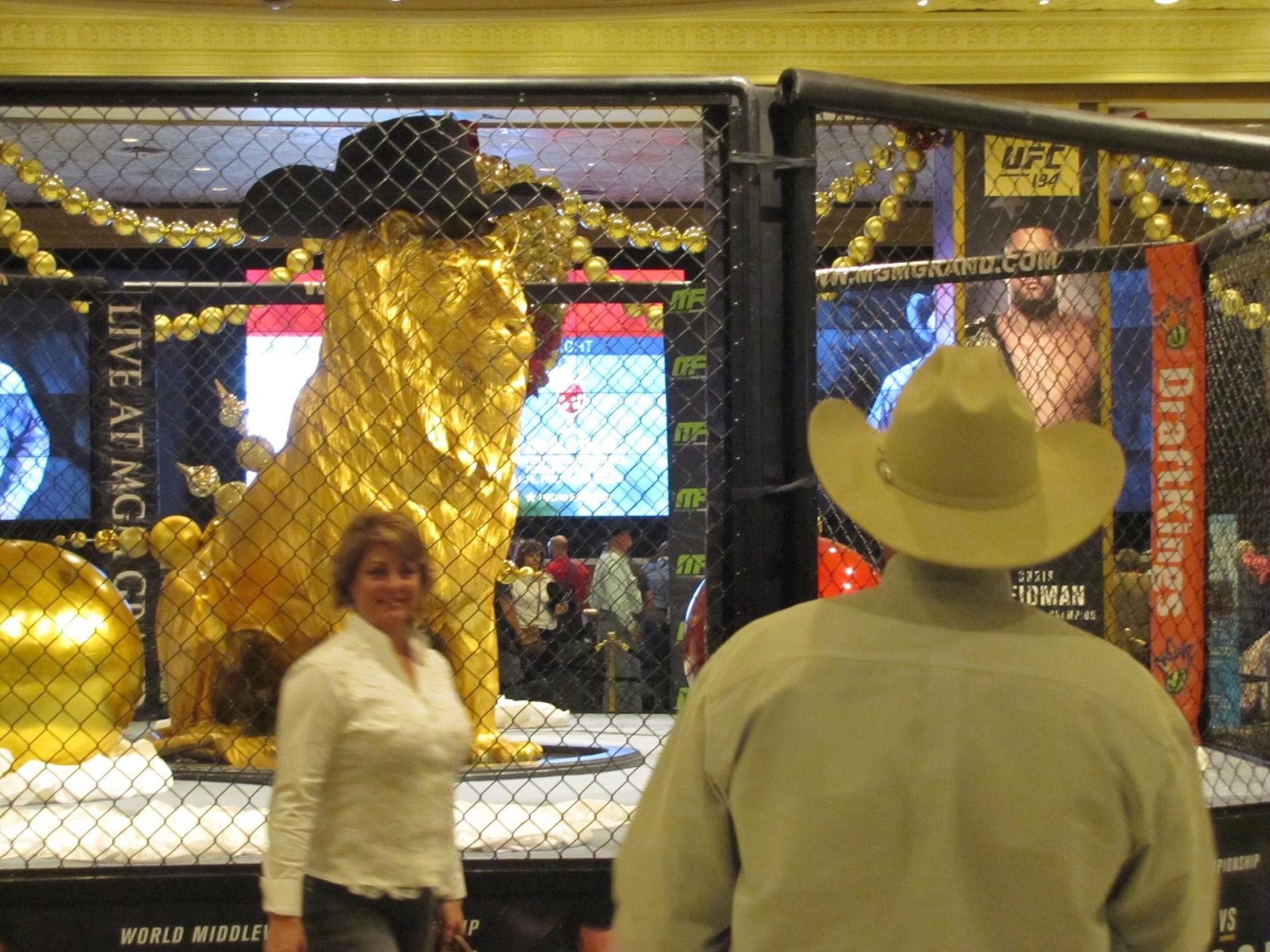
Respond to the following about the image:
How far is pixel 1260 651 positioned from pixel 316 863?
2.66 m

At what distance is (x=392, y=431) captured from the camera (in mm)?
3674

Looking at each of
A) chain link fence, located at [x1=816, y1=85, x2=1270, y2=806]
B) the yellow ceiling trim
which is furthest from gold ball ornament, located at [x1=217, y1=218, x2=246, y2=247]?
the yellow ceiling trim

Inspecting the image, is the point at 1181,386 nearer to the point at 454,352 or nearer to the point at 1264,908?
the point at 1264,908

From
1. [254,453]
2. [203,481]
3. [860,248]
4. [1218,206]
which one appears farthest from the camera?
[203,481]

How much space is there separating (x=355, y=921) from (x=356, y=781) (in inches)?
7.5

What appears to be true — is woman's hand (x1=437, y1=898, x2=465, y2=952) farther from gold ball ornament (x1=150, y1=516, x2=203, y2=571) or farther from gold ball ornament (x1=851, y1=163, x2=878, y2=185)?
gold ball ornament (x1=150, y1=516, x2=203, y2=571)

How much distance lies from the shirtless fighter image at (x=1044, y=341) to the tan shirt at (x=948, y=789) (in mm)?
3407

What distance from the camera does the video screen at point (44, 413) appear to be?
778 cm

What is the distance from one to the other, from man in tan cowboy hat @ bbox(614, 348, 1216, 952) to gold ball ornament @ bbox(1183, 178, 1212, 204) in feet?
6.65

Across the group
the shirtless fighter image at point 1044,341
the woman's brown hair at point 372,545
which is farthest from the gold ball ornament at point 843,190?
the shirtless fighter image at point 1044,341

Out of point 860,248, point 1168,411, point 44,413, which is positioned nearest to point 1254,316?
point 1168,411

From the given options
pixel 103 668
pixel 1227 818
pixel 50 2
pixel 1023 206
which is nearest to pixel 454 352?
pixel 103 668

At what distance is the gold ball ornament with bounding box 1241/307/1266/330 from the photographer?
356 cm

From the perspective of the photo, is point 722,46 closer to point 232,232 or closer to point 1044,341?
point 1044,341
